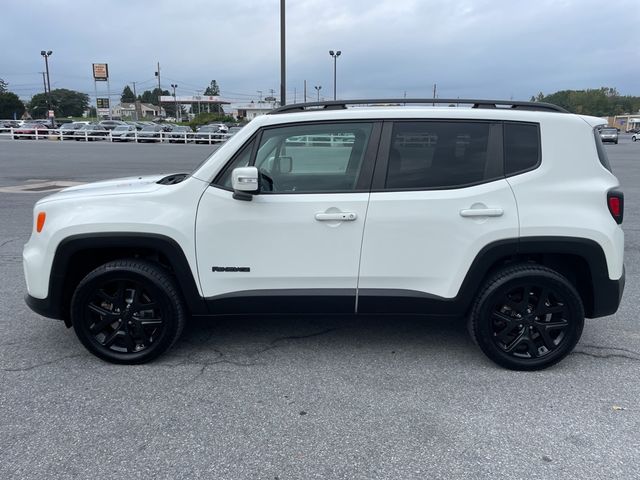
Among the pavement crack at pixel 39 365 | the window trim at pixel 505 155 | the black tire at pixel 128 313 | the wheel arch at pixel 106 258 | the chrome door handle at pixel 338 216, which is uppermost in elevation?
the window trim at pixel 505 155

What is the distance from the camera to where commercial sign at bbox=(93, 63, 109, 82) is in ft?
232

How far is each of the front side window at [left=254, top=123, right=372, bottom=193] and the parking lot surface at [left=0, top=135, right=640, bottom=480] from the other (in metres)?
1.27

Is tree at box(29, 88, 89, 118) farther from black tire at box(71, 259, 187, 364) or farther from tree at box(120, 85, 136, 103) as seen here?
black tire at box(71, 259, 187, 364)

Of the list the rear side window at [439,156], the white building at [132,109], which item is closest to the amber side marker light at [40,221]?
the rear side window at [439,156]

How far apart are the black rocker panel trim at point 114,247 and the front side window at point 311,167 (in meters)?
0.76

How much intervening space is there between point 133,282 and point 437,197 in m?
2.17

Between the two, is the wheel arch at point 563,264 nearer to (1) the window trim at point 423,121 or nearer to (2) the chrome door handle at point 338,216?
(1) the window trim at point 423,121

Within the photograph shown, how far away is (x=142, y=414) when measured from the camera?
3.06 metres

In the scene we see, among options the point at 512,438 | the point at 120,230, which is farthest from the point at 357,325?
the point at 120,230

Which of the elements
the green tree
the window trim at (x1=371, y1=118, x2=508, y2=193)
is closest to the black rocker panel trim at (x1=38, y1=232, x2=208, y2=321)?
the window trim at (x1=371, y1=118, x2=508, y2=193)

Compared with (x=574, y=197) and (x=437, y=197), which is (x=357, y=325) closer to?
(x=437, y=197)

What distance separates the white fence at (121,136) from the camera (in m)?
38.2

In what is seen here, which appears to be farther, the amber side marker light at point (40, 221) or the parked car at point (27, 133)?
the parked car at point (27, 133)

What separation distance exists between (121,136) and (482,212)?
39.6m
